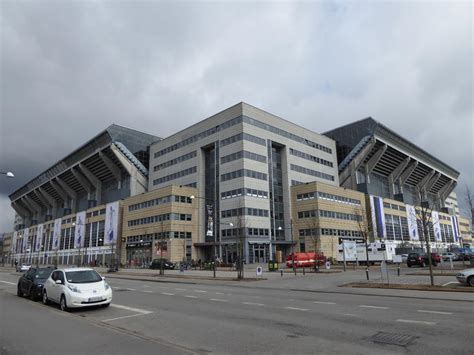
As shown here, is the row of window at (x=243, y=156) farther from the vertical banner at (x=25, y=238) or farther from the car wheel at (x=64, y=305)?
the vertical banner at (x=25, y=238)

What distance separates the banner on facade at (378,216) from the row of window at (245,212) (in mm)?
28250

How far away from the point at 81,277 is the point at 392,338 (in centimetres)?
1081

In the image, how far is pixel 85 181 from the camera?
320 ft

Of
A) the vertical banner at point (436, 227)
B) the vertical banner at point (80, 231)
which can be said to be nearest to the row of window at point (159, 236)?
the vertical banner at point (80, 231)

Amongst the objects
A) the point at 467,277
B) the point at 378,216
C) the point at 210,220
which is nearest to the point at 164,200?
the point at 210,220

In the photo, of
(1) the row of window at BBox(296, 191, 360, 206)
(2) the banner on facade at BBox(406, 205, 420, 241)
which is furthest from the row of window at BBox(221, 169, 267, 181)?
(2) the banner on facade at BBox(406, 205, 420, 241)

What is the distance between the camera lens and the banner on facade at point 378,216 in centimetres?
7944

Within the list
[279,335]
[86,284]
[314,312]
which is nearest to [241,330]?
[279,335]

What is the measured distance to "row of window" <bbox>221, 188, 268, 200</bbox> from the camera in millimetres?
63397

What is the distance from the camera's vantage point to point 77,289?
12.8m

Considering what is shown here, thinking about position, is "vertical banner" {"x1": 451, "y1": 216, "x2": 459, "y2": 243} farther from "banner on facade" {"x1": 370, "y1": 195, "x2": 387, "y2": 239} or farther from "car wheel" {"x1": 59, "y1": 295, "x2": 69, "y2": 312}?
"car wheel" {"x1": 59, "y1": 295, "x2": 69, "y2": 312}

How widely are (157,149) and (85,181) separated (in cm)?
2673

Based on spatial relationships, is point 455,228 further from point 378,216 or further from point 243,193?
point 243,193

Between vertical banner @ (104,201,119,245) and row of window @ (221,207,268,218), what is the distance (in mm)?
26407
